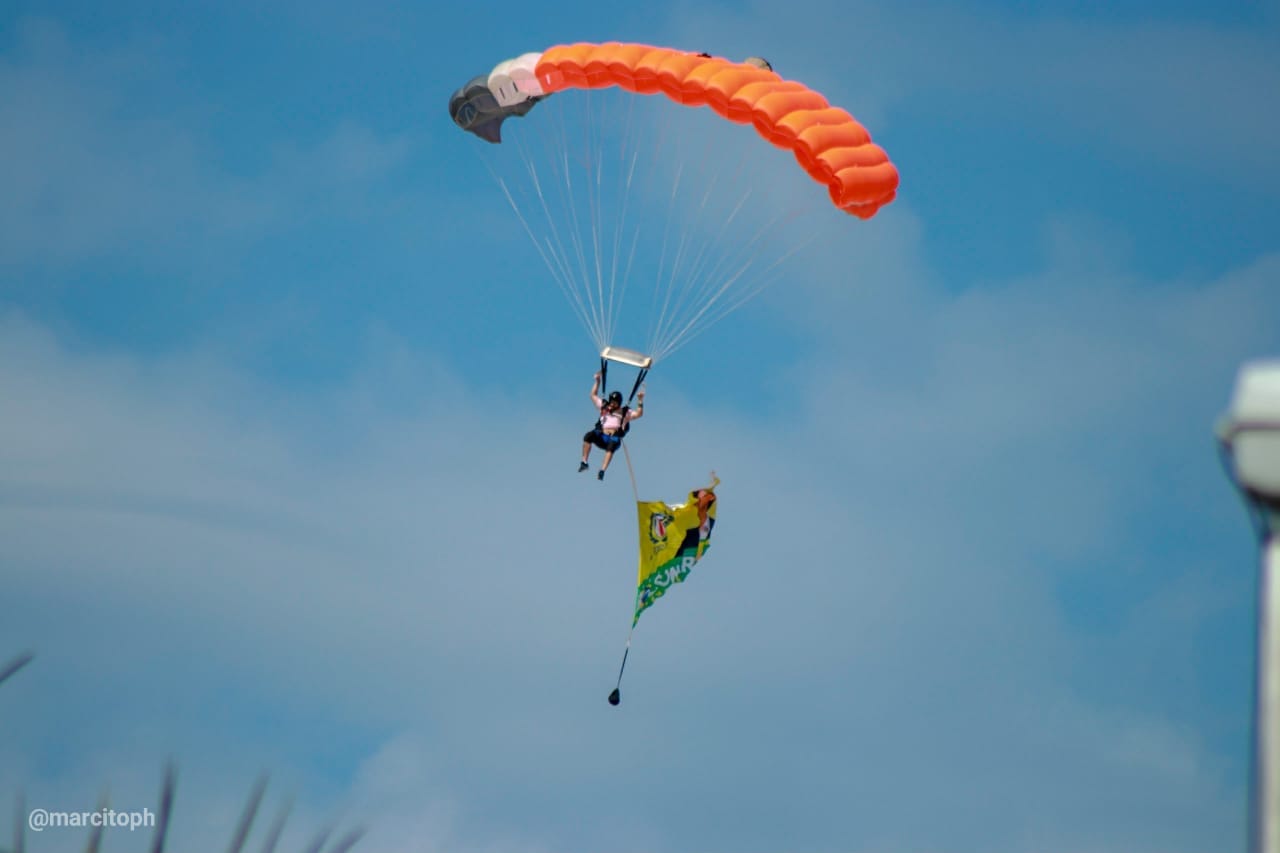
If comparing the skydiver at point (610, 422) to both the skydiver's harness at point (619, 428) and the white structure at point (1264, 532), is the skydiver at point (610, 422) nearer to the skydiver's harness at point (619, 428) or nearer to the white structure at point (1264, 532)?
the skydiver's harness at point (619, 428)

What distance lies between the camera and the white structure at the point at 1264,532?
7102 mm

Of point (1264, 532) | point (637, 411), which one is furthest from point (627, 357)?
point (1264, 532)

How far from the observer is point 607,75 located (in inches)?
975

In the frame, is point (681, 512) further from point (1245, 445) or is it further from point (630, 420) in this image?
point (1245, 445)

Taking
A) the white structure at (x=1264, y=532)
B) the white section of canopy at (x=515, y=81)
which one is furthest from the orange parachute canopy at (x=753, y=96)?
the white structure at (x=1264, y=532)

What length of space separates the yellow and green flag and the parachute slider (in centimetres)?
283

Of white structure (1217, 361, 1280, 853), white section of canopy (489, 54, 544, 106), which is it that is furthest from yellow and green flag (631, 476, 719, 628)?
white structure (1217, 361, 1280, 853)

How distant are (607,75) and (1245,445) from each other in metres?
18.5

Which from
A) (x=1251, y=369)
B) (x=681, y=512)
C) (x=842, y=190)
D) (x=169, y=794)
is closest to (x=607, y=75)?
(x=842, y=190)

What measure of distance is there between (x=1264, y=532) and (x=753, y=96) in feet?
56.1

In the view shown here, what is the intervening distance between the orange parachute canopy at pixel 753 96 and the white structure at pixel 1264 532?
1639 cm

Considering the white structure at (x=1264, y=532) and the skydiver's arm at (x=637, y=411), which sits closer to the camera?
the white structure at (x=1264, y=532)

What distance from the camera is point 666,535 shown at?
84.4 ft

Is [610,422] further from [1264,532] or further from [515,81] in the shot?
[1264,532]
